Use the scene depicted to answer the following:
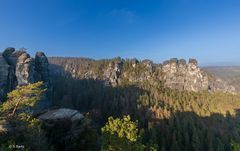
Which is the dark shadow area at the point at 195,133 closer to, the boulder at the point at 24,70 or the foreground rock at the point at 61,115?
the foreground rock at the point at 61,115

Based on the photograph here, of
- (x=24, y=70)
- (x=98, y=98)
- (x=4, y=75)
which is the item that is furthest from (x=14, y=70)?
(x=98, y=98)

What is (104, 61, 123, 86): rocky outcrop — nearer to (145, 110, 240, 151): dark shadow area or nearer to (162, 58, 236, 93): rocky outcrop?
(162, 58, 236, 93): rocky outcrop

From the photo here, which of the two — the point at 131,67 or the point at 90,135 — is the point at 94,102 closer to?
the point at 131,67

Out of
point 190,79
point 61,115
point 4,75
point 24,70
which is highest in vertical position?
point 24,70

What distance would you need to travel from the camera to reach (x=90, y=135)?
2630 cm

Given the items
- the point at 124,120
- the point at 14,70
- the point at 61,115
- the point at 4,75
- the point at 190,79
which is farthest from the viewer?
the point at 190,79

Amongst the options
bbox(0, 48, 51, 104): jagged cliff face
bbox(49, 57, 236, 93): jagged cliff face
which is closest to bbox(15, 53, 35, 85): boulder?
bbox(0, 48, 51, 104): jagged cliff face

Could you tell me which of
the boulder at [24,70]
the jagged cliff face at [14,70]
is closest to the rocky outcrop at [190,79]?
the jagged cliff face at [14,70]

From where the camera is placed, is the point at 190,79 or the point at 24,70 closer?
the point at 24,70

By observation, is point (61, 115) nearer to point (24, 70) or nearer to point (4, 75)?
point (4, 75)

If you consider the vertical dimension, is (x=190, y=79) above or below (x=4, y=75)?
below

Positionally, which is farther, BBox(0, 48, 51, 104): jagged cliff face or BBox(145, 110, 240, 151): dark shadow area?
BBox(145, 110, 240, 151): dark shadow area

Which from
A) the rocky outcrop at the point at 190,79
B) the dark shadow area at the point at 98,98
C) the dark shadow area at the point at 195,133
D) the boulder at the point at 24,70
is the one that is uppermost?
the boulder at the point at 24,70

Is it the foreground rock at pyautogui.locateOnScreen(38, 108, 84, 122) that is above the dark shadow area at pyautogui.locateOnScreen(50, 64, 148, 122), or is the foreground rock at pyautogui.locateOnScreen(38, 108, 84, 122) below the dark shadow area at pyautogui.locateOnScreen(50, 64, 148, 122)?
above
